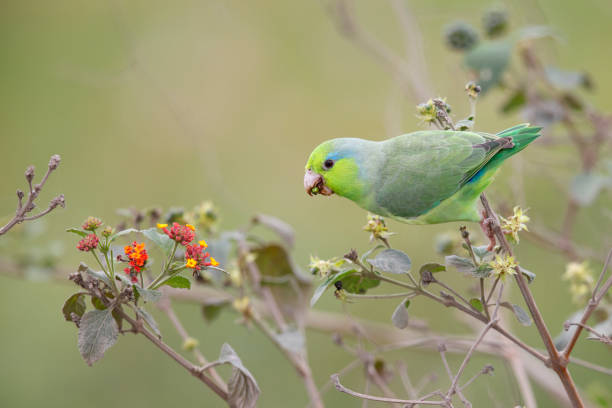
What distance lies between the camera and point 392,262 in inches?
42.9

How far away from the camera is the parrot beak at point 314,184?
58.9 inches

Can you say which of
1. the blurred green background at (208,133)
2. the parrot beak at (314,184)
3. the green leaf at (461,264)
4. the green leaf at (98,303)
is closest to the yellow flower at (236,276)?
the parrot beak at (314,184)

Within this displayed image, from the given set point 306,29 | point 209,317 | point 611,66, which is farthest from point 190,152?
point 209,317

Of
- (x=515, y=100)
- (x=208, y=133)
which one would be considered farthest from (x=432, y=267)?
(x=208, y=133)

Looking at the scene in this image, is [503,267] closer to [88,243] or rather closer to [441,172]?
[441,172]

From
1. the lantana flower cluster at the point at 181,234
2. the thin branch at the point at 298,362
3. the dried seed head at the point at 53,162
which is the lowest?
the thin branch at the point at 298,362

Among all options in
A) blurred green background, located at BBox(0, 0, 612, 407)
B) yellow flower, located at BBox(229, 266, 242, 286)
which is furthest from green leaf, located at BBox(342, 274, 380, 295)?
blurred green background, located at BBox(0, 0, 612, 407)

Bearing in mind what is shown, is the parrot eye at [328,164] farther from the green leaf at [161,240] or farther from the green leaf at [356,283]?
the green leaf at [161,240]

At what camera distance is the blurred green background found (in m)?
3.24

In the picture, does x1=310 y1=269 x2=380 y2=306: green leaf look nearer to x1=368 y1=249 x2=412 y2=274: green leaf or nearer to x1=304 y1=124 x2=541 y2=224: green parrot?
x1=368 y1=249 x2=412 y2=274: green leaf

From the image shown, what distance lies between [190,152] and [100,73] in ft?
2.63

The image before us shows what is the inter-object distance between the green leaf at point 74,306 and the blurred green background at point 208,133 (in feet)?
6.52

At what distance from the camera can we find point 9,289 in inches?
152

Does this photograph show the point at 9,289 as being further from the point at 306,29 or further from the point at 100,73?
the point at 306,29
